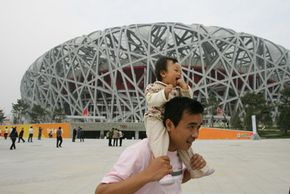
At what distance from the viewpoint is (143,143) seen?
1.65 meters

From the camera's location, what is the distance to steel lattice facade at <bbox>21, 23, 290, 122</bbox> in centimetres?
5528

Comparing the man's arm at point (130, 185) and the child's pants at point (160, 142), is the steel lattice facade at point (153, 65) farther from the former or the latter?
the man's arm at point (130, 185)

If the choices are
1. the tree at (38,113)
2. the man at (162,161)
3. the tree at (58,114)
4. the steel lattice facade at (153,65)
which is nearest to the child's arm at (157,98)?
the man at (162,161)

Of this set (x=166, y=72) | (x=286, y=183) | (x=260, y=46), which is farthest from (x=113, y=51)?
(x=166, y=72)

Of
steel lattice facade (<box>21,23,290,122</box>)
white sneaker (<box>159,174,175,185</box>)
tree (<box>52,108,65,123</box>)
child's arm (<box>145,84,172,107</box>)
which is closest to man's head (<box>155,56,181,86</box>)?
child's arm (<box>145,84,172,107</box>)

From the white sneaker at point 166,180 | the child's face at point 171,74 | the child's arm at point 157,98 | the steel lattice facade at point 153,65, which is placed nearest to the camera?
the white sneaker at point 166,180

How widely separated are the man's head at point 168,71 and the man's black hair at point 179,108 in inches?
14.1

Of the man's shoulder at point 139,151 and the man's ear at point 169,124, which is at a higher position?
the man's ear at point 169,124

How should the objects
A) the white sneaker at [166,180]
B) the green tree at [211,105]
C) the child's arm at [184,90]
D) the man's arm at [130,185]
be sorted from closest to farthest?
the man's arm at [130,185] → the white sneaker at [166,180] → the child's arm at [184,90] → the green tree at [211,105]

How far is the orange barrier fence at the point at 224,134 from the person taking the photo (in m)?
30.6

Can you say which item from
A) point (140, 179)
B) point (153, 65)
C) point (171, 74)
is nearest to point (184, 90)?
point (171, 74)

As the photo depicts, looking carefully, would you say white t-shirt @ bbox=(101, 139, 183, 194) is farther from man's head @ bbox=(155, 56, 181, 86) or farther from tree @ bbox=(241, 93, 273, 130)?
tree @ bbox=(241, 93, 273, 130)

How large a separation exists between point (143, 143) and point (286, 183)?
5.97 metres

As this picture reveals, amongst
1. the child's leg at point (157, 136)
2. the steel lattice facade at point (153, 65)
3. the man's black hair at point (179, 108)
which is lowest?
the child's leg at point (157, 136)
